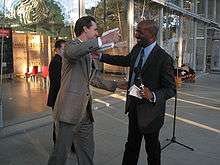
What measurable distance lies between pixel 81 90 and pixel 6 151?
2.73 metres

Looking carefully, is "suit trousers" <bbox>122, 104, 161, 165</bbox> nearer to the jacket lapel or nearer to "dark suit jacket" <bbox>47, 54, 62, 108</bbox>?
the jacket lapel

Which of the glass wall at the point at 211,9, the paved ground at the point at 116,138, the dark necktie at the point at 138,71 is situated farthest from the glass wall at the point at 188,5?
the dark necktie at the point at 138,71

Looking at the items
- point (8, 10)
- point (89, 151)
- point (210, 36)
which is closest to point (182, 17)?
point (210, 36)

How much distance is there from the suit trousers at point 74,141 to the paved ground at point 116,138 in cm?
141

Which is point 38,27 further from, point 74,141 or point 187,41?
point 187,41

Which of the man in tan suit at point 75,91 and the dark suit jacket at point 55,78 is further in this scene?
the dark suit jacket at point 55,78

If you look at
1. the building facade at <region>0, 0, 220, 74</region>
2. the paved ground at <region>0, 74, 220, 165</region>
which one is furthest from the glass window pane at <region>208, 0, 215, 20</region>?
the paved ground at <region>0, 74, 220, 165</region>

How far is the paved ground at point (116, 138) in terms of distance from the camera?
19.5 feet

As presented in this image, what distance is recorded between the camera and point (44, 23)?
10.7 meters

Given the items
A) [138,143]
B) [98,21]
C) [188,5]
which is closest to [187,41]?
[188,5]

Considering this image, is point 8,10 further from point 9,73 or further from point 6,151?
point 6,151

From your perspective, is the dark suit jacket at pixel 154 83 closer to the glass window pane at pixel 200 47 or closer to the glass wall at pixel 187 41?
the glass wall at pixel 187 41

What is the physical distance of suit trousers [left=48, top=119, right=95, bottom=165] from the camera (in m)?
4.12

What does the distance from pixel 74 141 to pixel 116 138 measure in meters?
2.96
